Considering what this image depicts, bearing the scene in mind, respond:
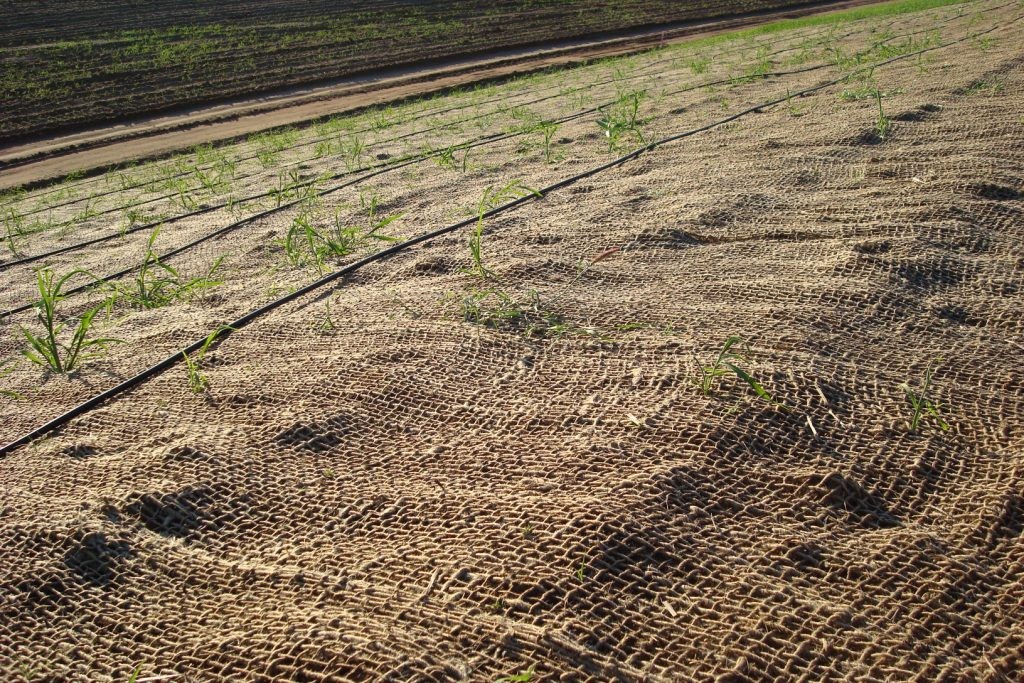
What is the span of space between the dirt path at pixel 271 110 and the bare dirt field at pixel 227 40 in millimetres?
517

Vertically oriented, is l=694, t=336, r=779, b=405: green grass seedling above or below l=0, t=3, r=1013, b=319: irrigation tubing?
below

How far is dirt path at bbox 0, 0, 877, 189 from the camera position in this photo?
411 inches

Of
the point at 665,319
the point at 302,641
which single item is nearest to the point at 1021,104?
the point at 665,319

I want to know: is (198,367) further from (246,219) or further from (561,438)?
(246,219)

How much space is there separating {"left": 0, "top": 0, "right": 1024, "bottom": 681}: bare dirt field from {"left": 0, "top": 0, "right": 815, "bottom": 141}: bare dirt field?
993 centimetres

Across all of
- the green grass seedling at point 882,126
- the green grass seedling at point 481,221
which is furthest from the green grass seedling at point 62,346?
the green grass seedling at point 882,126

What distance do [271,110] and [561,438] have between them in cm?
1189

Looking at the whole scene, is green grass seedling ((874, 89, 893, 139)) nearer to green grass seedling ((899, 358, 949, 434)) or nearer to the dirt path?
green grass seedling ((899, 358, 949, 434))

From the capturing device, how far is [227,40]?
1616 cm

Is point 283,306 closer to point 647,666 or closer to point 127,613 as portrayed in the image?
point 127,613

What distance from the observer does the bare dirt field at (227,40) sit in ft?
42.8

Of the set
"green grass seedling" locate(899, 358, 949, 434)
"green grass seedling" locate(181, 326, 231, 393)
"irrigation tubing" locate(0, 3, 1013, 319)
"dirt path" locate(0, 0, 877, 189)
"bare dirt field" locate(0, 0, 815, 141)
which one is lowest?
"green grass seedling" locate(899, 358, 949, 434)

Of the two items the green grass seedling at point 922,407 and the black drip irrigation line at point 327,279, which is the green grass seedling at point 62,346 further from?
the green grass seedling at point 922,407

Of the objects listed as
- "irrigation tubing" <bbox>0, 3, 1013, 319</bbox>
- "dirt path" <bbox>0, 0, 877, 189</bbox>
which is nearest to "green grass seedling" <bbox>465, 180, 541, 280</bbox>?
"irrigation tubing" <bbox>0, 3, 1013, 319</bbox>
